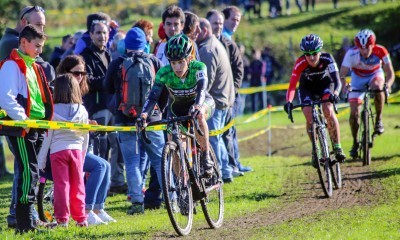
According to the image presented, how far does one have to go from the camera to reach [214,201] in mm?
10734

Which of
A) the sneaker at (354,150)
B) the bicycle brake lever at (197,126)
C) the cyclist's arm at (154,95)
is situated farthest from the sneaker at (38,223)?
the sneaker at (354,150)

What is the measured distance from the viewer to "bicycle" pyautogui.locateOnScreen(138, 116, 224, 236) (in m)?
9.73

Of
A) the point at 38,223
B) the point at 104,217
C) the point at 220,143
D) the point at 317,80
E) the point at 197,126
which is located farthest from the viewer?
the point at 220,143

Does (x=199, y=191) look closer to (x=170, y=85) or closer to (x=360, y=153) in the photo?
(x=170, y=85)

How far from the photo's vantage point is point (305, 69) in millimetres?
14172

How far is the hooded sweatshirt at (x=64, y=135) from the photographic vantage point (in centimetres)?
1056

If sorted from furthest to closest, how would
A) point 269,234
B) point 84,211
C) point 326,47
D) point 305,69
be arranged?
1. point 326,47
2. point 305,69
3. point 84,211
4. point 269,234

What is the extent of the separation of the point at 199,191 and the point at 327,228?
4.81 feet

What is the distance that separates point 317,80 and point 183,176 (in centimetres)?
477

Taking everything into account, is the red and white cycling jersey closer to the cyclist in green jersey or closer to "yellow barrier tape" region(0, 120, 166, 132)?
the cyclist in green jersey

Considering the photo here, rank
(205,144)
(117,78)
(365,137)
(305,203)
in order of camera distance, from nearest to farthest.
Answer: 1. (205,144)
2. (117,78)
3. (305,203)
4. (365,137)

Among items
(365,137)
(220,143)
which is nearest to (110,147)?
(220,143)

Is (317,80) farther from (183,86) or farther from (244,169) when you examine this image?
(183,86)

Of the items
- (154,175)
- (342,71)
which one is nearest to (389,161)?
(342,71)
